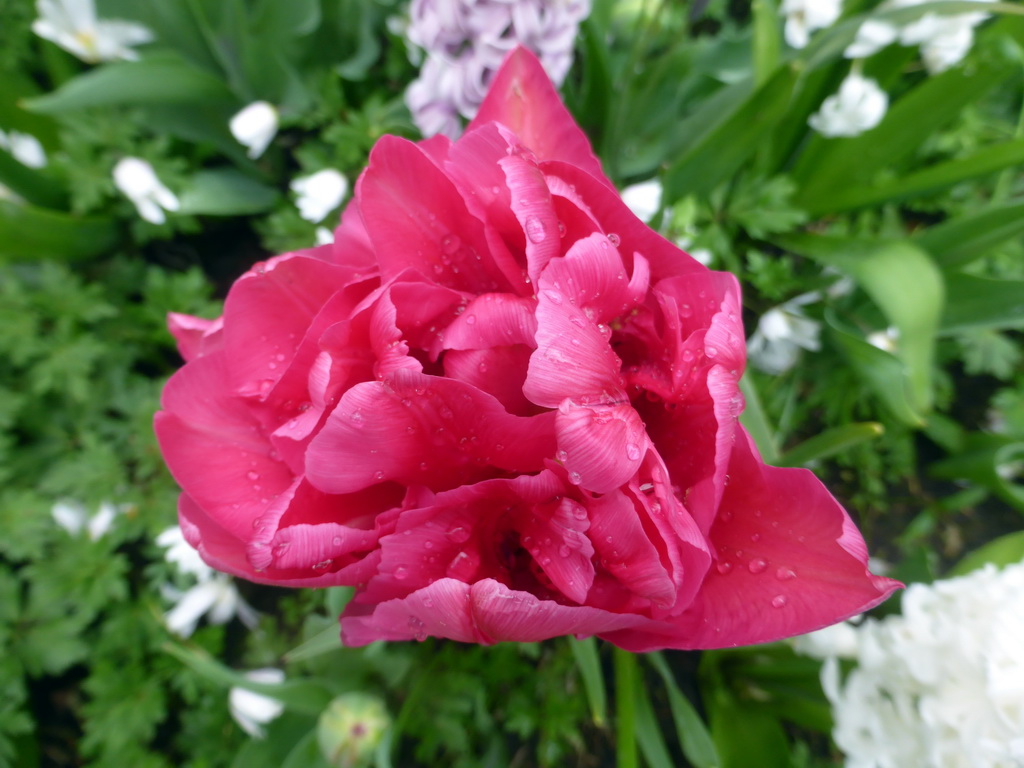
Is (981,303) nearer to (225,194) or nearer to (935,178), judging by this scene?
(935,178)

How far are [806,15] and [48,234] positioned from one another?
1231 mm

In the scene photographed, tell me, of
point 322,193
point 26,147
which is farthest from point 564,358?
point 26,147

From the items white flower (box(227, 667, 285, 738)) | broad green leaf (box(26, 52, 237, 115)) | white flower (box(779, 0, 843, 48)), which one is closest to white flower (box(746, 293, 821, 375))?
white flower (box(779, 0, 843, 48))

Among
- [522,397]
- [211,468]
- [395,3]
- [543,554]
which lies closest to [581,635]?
[543,554]

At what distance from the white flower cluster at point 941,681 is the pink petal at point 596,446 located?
0.48m

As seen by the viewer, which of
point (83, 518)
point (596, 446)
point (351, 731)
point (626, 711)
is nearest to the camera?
point (596, 446)

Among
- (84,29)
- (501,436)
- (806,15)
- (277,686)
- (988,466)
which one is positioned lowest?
(988,466)

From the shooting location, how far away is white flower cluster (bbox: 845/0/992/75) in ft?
2.47

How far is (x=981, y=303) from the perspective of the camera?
2.81 ft

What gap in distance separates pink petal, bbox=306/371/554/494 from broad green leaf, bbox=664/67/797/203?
0.62m

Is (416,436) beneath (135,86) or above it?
beneath

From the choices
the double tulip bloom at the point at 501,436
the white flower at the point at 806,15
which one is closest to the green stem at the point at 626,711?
the double tulip bloom at the point at 501,436

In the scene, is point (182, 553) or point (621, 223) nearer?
point (621, 223)

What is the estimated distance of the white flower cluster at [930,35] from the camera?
2.47ft
